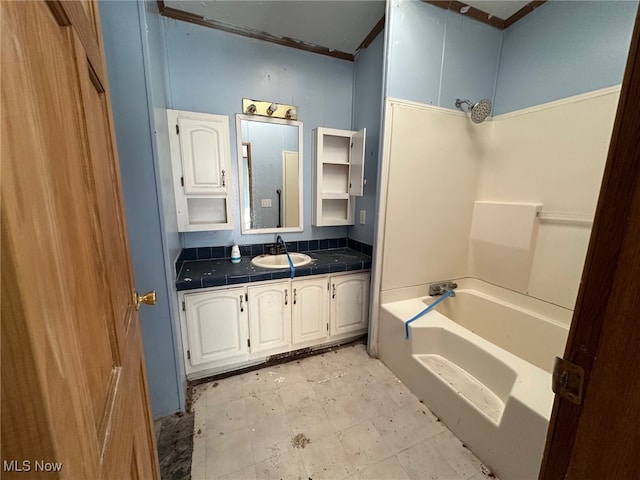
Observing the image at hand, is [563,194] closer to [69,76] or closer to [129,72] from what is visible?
[69,76]

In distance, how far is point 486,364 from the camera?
55.4 inches

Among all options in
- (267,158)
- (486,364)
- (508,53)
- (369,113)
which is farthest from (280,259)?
(508,53)

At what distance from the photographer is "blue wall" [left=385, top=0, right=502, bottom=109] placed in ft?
5.35

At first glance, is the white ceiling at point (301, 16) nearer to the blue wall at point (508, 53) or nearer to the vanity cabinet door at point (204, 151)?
the blue wall at point (508, 53)

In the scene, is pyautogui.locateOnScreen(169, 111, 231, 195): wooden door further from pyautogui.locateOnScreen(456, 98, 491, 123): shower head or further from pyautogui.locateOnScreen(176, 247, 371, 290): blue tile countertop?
pyautogui.locateOnScreen(456, 98, 491, 123): shower head

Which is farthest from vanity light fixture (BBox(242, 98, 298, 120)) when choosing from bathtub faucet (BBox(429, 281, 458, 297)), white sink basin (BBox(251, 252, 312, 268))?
bathtub faucet (BBox(429, 281, 458, 297))

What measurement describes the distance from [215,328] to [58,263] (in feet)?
5.29

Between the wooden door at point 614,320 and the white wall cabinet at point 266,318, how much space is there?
1.58 metres

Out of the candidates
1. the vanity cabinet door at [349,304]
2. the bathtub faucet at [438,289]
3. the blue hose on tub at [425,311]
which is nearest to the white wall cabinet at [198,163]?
the vanity cabinet door at [349,304]

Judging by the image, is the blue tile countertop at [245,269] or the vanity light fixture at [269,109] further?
the vanity light fixture at [269,109]

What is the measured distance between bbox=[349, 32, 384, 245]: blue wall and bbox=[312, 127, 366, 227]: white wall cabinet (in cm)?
12

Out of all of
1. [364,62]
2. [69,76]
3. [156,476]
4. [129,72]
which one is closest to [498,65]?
[364,62]

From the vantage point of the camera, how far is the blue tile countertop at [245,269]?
1619mm

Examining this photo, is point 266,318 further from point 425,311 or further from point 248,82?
point 248,82
